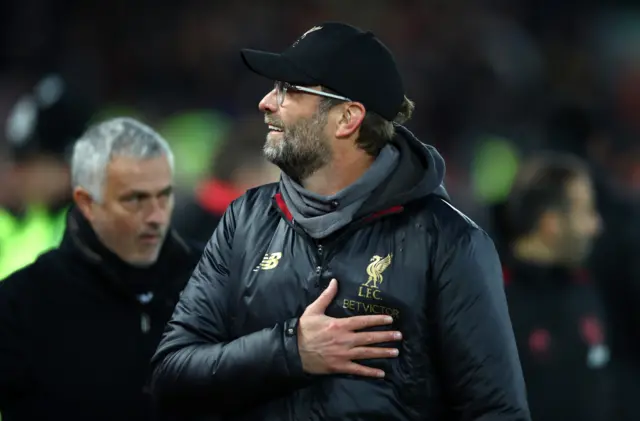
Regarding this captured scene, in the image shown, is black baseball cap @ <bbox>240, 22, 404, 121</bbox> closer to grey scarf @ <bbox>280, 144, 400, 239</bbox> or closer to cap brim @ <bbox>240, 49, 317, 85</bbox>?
cap brim @ <bbox>240, 49, 317, 85</bbox>

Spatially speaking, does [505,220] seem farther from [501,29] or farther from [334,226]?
[501,29]

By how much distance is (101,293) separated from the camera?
4109 millimetres

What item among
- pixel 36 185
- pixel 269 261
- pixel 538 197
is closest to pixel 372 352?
pixel 269 261

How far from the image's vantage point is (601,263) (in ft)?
19.9

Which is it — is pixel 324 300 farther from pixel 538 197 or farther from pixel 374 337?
pixel 538 197

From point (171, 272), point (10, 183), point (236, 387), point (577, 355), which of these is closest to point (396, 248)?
point (236, 387)

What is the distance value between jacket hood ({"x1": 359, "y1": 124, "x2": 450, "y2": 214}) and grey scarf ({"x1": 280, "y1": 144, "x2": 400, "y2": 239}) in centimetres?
2

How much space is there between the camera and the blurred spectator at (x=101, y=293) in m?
3.90

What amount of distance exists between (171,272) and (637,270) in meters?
2.71

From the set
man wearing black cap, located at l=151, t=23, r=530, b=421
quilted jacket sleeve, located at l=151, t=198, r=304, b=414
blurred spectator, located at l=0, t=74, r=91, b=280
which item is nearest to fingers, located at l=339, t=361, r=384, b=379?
man wearing black cap, located at l=151, t=23, r=530, b=421

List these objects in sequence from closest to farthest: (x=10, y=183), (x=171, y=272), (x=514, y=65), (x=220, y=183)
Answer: (x=171, y=272)
(x=10, y=183)
(x=220, y=183)
(x=514, y=65)

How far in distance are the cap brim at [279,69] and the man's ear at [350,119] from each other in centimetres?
12

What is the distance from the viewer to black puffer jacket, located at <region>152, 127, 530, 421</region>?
297 centimetres

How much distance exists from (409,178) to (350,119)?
0.22 metres
